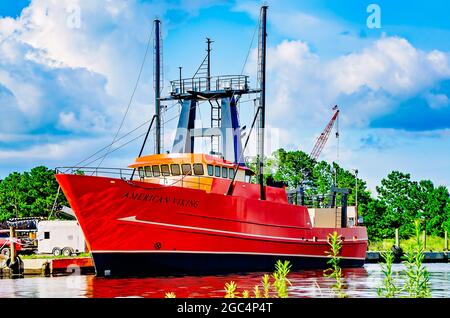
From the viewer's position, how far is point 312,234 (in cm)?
4206

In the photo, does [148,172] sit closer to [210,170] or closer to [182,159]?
[182,159]

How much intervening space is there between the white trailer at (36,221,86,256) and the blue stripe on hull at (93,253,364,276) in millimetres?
23978

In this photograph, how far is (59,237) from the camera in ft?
185

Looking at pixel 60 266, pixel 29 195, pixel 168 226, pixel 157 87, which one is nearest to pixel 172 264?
pixel 168 226

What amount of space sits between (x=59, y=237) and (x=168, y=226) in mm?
26862

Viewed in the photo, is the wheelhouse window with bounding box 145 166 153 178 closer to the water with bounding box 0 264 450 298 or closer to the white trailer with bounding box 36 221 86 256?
the water with bounding box 0 264 450 298

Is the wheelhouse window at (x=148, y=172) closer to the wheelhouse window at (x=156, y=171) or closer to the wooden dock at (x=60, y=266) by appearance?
the wheelhouse window at (x=156, y=171)

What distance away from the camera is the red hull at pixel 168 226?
3097 centimetres

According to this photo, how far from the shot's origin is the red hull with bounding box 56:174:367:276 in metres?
31.0

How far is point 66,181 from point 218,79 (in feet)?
46.6

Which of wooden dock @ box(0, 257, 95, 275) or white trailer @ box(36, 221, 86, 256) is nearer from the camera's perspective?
wooden dock @ box(0, 257, 95, 275)

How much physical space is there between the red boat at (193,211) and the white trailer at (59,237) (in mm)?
17149

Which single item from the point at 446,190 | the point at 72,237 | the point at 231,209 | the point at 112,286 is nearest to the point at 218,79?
the point at 231,209

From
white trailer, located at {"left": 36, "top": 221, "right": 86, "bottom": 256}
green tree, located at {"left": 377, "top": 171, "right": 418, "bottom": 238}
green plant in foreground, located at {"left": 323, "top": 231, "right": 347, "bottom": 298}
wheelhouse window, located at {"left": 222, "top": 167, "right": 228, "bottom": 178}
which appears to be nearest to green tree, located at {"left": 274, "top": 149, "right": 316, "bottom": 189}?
green tree, located at {"left": 377, "top": 171, "right": 418, "bottom": 238}
